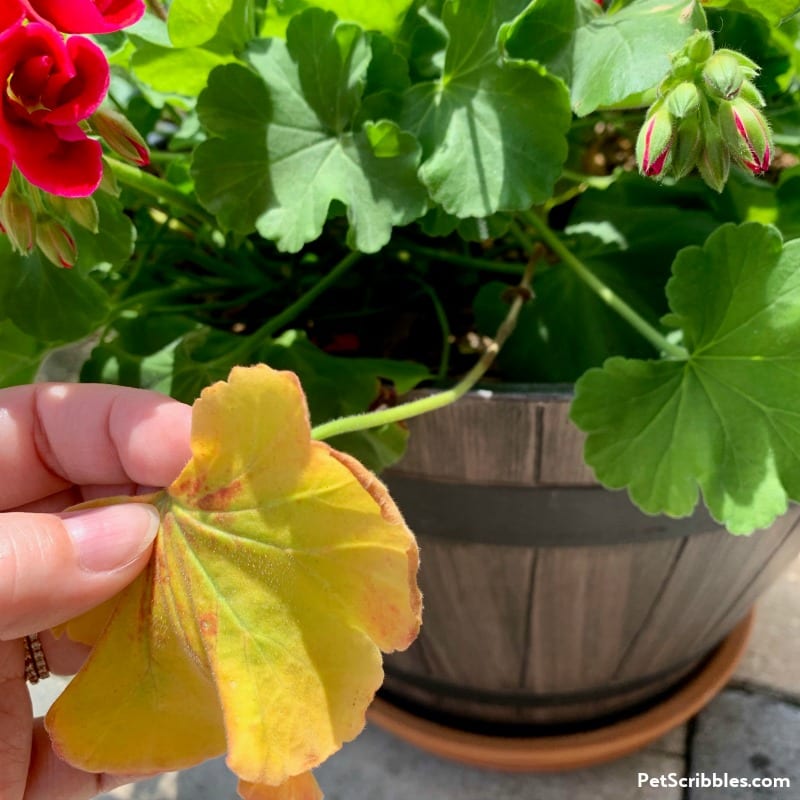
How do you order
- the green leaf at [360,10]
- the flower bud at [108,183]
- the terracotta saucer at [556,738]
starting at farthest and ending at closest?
the terracotta saucer at [556,738] < the green leaf at [360,10] < the flower bud at [108,183]

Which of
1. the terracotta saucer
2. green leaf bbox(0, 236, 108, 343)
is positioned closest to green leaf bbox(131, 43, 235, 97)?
green leaf bbox(0, 236, 108, 343)

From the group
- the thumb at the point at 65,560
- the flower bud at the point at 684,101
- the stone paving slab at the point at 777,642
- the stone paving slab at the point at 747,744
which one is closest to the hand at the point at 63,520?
the thumb at the point at 65,560

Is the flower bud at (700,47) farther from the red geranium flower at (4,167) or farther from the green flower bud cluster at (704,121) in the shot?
the red geranium flower at (4,167)

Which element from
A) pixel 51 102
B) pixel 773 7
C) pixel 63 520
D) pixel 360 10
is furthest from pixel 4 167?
pixel 773 7

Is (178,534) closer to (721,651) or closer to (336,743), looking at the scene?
(336,743)

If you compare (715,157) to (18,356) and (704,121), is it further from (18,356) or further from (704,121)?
(18,356)

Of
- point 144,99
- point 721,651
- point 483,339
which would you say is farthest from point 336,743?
point 721,651
